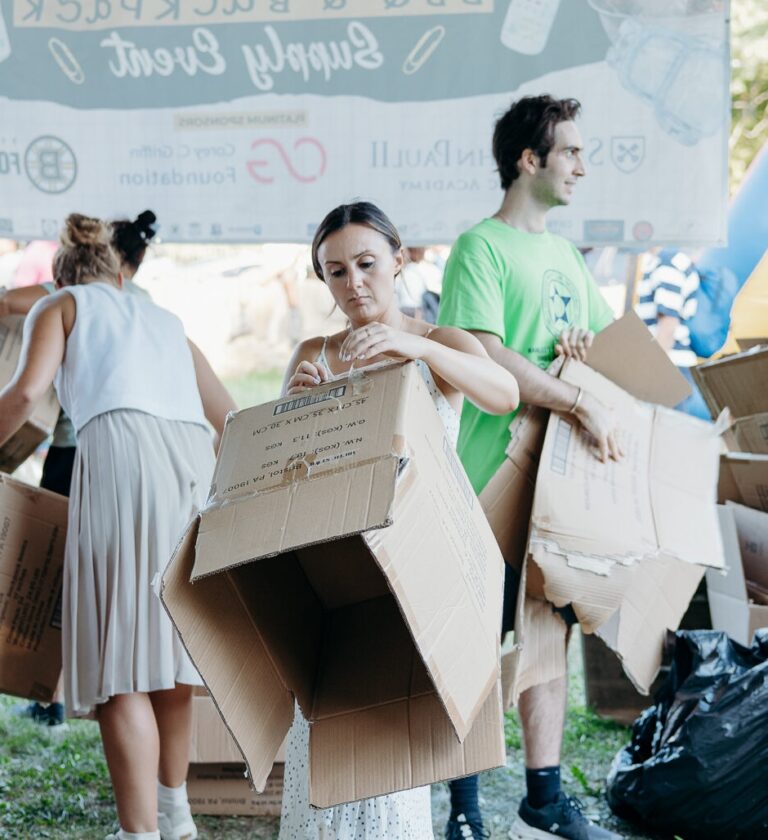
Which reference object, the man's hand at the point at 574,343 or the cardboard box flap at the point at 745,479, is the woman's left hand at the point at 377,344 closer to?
the man's hand at the point at 574,343

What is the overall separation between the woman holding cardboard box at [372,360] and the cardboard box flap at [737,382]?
1.43m

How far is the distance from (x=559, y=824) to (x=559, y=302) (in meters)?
1.13

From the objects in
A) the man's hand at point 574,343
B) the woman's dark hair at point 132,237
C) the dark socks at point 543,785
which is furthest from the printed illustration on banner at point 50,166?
the dark socks at point 543,785

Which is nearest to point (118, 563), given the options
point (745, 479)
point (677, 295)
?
point (745, 479)

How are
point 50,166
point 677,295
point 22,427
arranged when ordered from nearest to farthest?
point 22,427, point 50,166, point 677,295

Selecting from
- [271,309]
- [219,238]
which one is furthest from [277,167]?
[271,309]

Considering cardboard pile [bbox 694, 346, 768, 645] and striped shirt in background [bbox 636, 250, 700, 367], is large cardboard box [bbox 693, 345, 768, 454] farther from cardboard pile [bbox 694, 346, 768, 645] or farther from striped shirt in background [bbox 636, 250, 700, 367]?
striped shirt in background [bbox 636, 250, 700, 367]

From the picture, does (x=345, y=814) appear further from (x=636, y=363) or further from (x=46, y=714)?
(x=46, y=714)

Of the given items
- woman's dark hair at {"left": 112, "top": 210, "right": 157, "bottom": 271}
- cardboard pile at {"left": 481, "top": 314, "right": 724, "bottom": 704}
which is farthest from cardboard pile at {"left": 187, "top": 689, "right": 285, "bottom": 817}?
woman's dark hair at {"left": 112, "top": 210, "right": 157, "bottom": 271}

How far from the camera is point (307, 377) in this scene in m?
1.65

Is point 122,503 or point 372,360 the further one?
point 122,503

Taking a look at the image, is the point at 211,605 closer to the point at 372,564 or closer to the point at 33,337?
the point at 372,564

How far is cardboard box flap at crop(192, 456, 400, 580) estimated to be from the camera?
1.25 meters

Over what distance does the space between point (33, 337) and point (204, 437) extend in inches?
17.2
